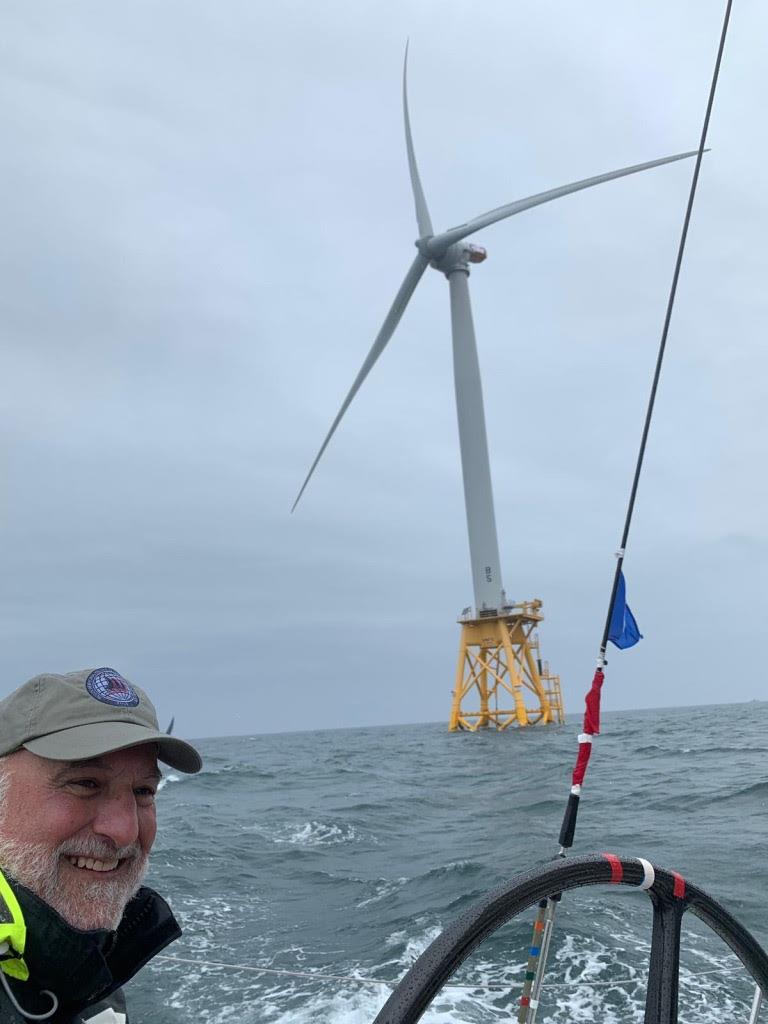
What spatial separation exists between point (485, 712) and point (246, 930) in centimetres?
3891

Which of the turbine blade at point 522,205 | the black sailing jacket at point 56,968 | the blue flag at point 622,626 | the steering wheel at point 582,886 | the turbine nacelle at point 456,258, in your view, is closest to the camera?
the steering wheel at point 582,886

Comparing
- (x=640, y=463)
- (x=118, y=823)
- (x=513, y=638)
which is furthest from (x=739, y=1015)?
(x=513, y=638)

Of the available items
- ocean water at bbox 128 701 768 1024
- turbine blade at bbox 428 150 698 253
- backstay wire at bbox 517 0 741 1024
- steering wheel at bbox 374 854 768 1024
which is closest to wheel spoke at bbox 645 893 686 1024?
steering wheel at bbox 374 854 768 1024

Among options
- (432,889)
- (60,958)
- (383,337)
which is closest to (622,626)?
(60,958)

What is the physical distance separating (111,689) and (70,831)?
373 millimetres

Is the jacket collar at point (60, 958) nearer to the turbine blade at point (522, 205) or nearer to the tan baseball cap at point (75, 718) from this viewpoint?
the tan baseball cap at point (75, 718)

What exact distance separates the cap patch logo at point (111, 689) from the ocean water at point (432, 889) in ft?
10.6

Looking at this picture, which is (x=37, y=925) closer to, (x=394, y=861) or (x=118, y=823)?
(x=118, y=823)

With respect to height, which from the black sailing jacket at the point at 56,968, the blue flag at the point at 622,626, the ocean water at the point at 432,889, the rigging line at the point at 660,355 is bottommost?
the ocean water at the point at 432,889

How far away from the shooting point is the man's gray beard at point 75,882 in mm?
2084

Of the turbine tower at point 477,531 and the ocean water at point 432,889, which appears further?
the turbine tower at point 477,531

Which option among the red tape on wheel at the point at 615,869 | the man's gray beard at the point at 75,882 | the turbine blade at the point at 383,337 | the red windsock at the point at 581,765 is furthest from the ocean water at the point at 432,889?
the turbine blade at the point at 383,337

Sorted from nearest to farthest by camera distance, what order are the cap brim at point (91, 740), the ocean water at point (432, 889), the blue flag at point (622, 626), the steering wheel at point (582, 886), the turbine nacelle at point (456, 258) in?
the steering wheel at point (582, 886) < the cap brim at point (91, 740) < the blue flag at point (622, 626) < the ocean water at point (432, 889) < the turbine nacelle at point (456, 258)

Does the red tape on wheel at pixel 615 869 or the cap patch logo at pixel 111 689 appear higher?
the cap patch logo at pixel 111 689
